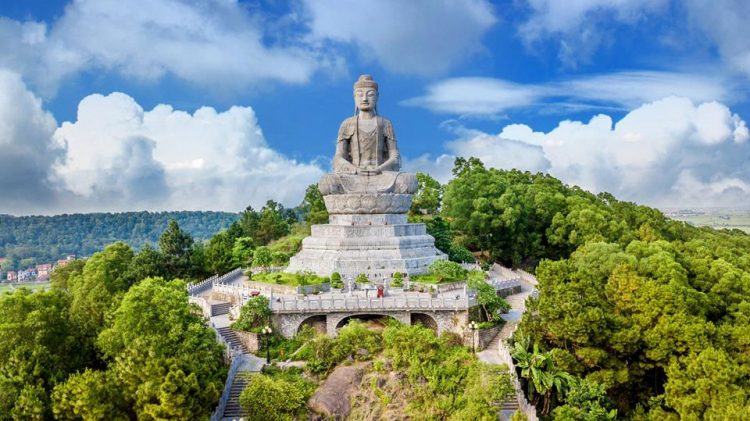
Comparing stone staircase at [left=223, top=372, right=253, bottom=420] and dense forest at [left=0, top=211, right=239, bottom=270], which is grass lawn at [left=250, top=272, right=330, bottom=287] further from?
dense forest at [left=0, top=211, right=239, bottom=270]

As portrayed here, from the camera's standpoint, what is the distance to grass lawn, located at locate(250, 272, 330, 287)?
1041 inches

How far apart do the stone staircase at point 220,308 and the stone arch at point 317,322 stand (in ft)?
16.1

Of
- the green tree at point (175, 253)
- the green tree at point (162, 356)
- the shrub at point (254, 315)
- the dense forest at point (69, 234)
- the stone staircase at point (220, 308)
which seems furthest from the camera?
the dense forest at point (69, 234)

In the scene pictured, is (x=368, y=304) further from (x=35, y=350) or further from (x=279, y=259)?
(x=279, y=259)

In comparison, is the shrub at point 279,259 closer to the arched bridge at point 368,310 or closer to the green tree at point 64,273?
the arched bridge at point 368,310

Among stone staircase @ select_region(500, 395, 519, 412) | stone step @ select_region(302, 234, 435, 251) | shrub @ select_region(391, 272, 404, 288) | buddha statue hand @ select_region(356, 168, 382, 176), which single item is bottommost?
stone staircase @ select_region(500, 395, 519, 412)

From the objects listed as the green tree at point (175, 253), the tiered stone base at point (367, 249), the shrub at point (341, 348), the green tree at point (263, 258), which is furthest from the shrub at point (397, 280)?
the green tree at point (175, 253)

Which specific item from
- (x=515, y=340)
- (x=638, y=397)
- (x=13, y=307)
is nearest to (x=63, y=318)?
(x=13, y=307)

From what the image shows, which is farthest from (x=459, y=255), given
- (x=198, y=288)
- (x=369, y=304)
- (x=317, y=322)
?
(x=198, y=288)

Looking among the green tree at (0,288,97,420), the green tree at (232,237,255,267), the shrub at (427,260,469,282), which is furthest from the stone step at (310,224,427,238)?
the green tree at (0,288,97,420)

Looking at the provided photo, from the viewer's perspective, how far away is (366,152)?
112 ft

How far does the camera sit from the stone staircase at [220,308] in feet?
86.1

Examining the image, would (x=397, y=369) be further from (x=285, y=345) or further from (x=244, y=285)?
(x=244, y=285)

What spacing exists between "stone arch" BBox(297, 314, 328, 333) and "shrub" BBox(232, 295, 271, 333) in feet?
4.70
